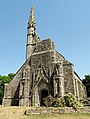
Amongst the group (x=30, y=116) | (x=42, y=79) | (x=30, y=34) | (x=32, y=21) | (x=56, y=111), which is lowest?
(x=30, y=116)

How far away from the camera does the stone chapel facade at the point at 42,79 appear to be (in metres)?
24.7

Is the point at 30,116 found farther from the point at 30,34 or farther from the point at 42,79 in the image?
the point at 30,34

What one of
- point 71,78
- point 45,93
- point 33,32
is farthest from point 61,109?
point 33,32

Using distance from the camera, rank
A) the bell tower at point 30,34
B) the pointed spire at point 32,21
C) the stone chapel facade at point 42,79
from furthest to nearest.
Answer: the pointed spire at point 32,21 < the bell tower at point 30,34 < the stone chapel facade at point 42,79

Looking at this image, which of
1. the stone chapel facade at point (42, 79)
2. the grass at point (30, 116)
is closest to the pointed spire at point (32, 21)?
the stone chapel facade at point (42, 79)

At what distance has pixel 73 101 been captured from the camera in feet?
54.3

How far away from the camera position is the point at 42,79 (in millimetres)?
26531

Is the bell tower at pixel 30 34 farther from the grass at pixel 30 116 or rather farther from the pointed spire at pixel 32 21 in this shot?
the grass at pixel 30 116

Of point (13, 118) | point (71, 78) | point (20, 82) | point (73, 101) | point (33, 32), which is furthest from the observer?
point (33, 32)

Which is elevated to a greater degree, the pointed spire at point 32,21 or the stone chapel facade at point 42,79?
the pointed spire at point 32,21

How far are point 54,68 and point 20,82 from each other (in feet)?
21.1

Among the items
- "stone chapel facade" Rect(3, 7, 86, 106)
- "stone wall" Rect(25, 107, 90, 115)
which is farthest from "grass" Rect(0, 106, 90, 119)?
"stone chapel facade" Rect(3, 7, 86, 106)

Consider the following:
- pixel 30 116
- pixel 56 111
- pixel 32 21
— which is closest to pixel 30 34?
pixel 32 21

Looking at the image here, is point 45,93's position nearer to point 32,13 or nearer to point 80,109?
point 80,109
